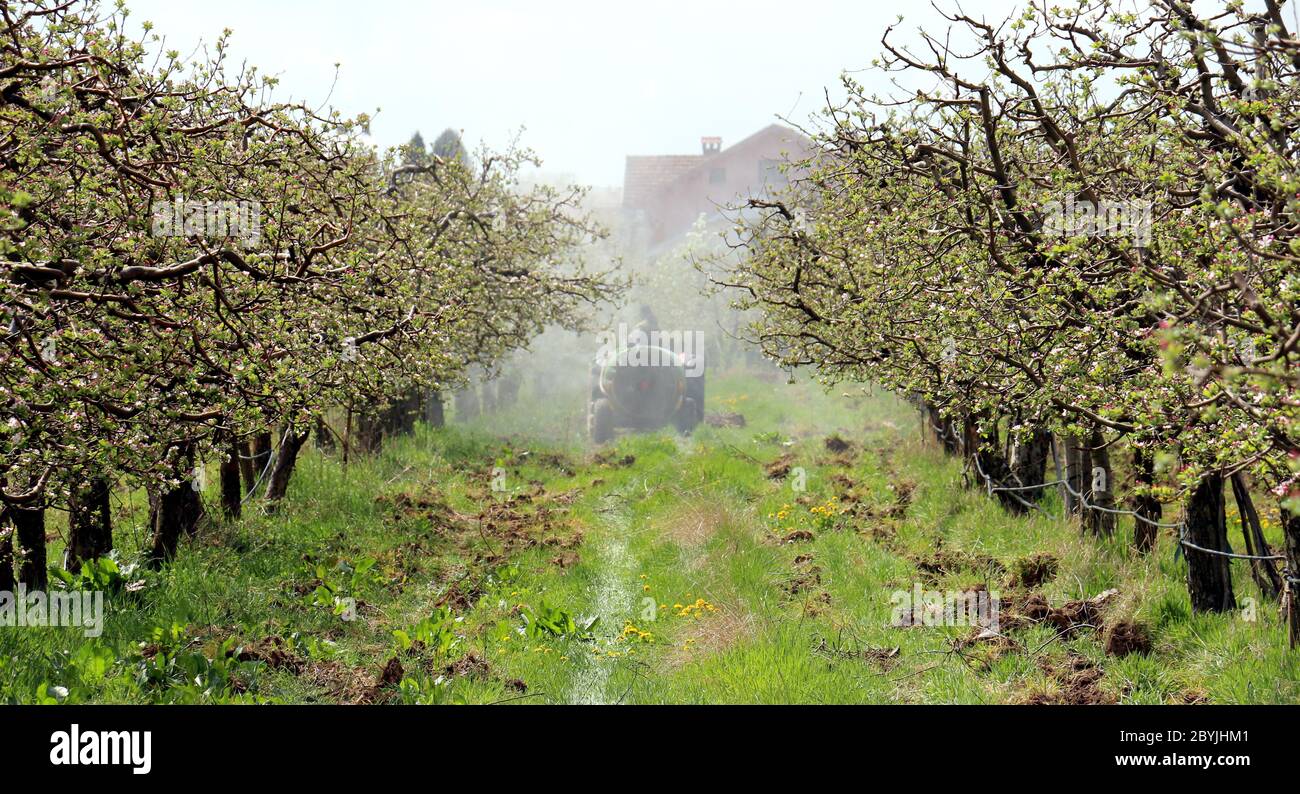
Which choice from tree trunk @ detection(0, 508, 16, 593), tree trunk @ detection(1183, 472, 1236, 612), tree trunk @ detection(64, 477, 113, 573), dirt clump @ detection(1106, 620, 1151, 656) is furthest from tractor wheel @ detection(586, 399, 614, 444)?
dirt clump @ detection(1106, 620, 1151, 656)

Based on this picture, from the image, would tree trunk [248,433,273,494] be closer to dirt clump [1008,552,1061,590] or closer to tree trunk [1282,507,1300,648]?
dirt clump [1008,552,1061,590]

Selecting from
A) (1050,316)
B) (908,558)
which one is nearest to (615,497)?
(908,558)

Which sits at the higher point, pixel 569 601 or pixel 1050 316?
pixel 1050 316

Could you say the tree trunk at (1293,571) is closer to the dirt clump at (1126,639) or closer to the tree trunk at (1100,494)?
the dirt clump at (1126,639)

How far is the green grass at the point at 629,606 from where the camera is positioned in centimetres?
730

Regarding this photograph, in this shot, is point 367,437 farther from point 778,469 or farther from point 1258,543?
point 1258,543

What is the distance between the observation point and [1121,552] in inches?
422

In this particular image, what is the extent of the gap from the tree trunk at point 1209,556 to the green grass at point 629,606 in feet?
0.76

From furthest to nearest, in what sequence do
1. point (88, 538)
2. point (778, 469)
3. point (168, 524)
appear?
point (778, 469) → point (168, 524) → point (88, 538)

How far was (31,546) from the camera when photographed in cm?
884

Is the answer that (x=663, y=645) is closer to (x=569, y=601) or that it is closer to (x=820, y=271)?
(x=569, y=601)

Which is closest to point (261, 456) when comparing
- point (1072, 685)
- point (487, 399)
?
point (1072, 685)

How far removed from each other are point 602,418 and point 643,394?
142cm
